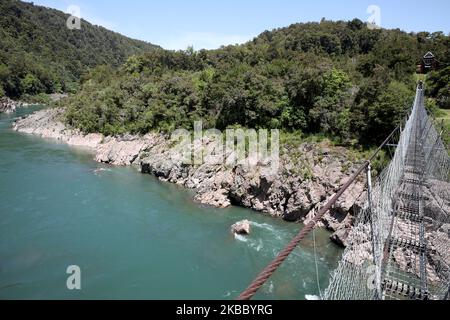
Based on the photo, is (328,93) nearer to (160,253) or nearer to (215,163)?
(215,163)

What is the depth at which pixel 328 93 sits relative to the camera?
60.0 ft

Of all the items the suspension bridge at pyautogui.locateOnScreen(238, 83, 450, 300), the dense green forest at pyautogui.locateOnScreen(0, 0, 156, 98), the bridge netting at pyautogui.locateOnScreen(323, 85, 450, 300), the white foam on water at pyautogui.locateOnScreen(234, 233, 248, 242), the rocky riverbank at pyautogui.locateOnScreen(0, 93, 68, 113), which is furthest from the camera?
the dense green forest at pyautogui.locateOnScreen(0, 0, 156, 98)

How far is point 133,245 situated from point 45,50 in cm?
6965

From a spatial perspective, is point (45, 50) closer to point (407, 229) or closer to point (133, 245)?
point (133, 245)

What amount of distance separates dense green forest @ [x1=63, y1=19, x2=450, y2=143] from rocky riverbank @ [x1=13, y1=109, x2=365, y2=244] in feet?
6.73

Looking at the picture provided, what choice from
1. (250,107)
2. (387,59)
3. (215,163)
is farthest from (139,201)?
(387,59)

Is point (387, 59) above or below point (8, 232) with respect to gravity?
above

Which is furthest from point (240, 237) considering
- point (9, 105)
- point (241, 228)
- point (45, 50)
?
point (45, 50)

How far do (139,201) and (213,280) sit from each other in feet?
24.0

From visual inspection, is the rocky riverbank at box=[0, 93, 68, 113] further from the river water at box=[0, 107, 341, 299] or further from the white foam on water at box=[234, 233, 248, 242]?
the white foam on water at box=[234, 233, 248, 242]

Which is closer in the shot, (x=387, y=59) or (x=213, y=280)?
(x=213, y=280)

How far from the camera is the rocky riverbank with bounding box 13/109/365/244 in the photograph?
13.7m

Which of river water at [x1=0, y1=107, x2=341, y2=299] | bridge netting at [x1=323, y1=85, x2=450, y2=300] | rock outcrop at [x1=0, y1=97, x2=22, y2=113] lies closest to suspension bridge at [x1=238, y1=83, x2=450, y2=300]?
bridge netting at [x1=323, y1=85, x2=450, y2=300]

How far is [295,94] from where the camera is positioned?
1889 cm
